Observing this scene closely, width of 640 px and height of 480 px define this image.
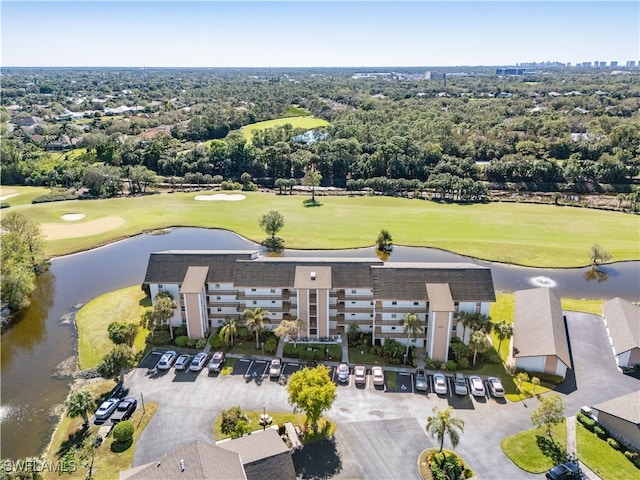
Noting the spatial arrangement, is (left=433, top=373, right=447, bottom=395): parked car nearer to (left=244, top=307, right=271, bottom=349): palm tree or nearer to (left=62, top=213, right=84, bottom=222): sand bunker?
(left=244, top=307, right=271, bottom=349): palm tree

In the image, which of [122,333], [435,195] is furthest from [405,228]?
[122,333]

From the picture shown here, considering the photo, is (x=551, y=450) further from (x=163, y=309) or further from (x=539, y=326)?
(x=163, y=309)

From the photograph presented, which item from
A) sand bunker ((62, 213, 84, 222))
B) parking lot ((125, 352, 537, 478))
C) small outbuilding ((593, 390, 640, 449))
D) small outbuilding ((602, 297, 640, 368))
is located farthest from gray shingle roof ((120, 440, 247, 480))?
sand bunker ((62, 213, 84, 222))

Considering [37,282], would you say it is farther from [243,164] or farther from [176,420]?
[243,164]

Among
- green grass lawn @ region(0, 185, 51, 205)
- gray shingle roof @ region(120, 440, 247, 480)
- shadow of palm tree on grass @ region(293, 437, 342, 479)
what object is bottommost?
shadow of palm tree on grass @ region(293, 437, 342, 479)

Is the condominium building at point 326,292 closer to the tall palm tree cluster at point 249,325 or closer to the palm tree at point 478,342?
the palm tree at point 478,342

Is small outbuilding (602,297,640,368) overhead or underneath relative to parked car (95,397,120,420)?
overhead

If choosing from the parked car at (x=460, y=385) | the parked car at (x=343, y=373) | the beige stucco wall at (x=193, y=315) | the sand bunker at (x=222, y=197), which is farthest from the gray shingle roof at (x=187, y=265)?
the sand bunker at (x=222, y=197)
